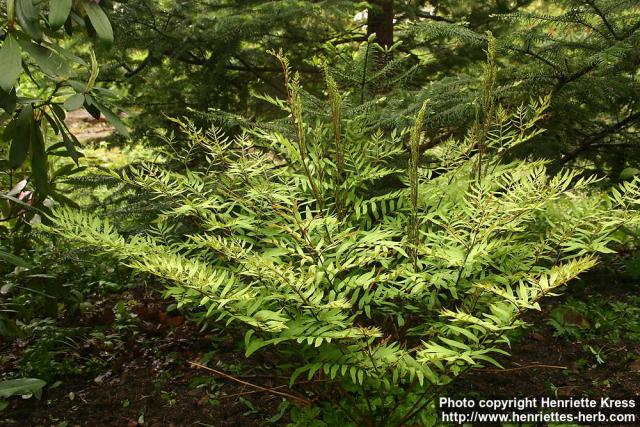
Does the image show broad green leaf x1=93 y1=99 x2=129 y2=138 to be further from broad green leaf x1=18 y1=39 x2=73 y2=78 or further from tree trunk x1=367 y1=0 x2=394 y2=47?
tree trunk x1=367 y1=0 x2=394 y2=47

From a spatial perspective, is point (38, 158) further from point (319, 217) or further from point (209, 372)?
point (209, 372)

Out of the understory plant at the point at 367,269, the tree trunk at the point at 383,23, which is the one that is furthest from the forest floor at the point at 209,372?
the tree trunk at the point at 383,23

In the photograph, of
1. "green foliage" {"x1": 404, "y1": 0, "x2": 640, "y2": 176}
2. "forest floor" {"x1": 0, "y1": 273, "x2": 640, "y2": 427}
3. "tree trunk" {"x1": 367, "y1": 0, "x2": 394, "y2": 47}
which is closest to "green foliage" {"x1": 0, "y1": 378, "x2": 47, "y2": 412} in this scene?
"forest floor" {"x1": 0, "y1": 273, "x2": 640, "y2": 427}

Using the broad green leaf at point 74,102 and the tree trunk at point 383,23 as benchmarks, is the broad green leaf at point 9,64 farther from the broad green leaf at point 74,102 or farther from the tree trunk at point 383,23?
the tree trunk at point 383,23

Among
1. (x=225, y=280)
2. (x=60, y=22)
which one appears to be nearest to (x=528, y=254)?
(x=225, y=280)

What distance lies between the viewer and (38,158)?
2045 millimetres

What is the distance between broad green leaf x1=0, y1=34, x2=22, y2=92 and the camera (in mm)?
1451

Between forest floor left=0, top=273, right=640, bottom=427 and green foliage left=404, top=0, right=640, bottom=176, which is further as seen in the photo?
green foliage left=404, top=0, right=640, bottom=176

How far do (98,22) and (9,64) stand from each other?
1.16ft

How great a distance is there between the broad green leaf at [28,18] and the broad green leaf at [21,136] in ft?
1.32

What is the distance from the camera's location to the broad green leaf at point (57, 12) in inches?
59.4

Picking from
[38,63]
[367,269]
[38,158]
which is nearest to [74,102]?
[38,63]

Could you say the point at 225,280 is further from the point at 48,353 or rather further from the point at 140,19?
the point at 140,19

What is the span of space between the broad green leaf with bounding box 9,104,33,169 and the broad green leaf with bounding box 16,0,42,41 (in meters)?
0.40
